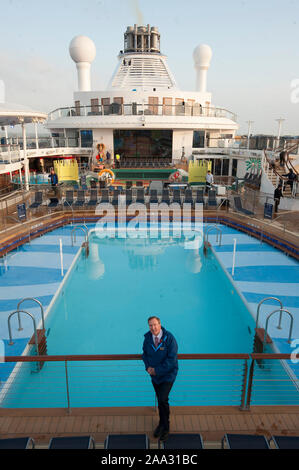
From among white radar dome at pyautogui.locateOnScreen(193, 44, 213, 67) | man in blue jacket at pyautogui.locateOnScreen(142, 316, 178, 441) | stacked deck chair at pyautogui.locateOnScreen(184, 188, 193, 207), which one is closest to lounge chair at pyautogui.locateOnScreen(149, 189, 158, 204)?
stacked deck chair at pyautogui.locateOnScreen(184, 188, 193, 207)

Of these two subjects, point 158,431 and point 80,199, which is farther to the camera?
point 80,199

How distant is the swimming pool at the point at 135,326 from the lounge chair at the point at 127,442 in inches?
22.9

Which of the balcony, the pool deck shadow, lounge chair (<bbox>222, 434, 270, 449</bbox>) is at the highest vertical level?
the balcony

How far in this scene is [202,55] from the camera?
3084 centimetres

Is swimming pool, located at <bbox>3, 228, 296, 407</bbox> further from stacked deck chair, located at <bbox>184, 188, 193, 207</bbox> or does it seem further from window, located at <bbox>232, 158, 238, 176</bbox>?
window, located at <bbox>232, 158, 238, 176</bbox>

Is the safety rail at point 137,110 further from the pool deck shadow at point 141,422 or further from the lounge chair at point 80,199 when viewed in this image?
the pool deck shadow at point 141,422

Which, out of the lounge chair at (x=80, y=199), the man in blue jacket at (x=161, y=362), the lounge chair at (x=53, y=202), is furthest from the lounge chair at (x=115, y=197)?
the man in blue jacket at (x=161, y=362)

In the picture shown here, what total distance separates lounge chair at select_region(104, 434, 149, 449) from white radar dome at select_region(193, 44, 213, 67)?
111 ft

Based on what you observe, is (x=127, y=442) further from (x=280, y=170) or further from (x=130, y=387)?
(x=280, y=170)

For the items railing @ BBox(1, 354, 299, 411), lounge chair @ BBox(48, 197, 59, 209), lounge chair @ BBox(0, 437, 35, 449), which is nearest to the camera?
lounge chair @ BBox(0, 437, 35, 449)

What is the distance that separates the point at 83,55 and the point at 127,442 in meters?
31.1

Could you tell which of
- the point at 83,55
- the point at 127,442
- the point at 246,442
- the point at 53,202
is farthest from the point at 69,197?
the point at 83,55

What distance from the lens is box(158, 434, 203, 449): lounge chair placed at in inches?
107

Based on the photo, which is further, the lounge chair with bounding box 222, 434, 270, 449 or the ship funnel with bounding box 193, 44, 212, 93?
the ship funnel with bounding box 193, 44, 212, 93
